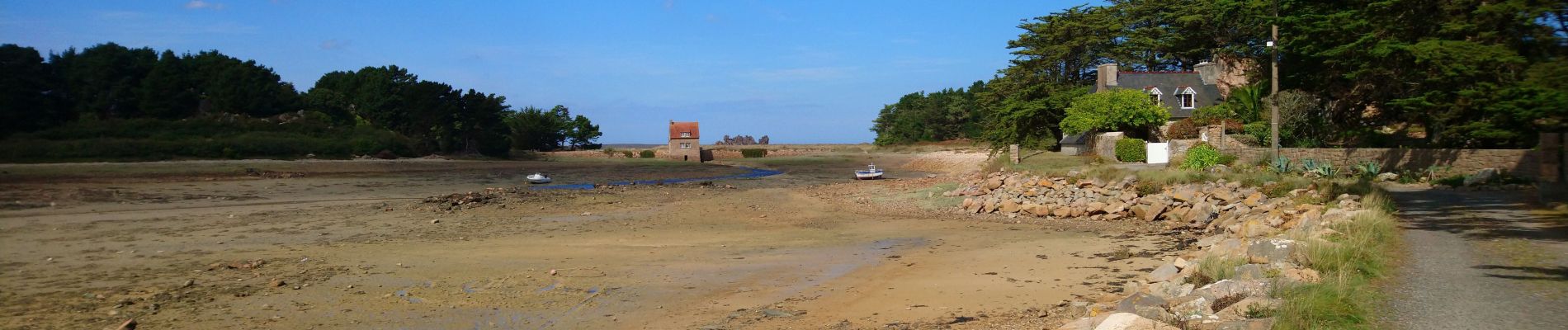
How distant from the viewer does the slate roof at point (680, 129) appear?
87250mm

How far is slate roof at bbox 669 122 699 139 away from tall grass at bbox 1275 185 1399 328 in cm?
7635

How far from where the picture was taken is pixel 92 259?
1530 cm

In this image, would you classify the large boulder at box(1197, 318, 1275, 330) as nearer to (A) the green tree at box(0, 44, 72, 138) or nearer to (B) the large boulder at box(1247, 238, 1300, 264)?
(B) the large boulder at box(1247, 238, 1300, 264)

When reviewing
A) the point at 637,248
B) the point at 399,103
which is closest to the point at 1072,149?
the point at 637,248

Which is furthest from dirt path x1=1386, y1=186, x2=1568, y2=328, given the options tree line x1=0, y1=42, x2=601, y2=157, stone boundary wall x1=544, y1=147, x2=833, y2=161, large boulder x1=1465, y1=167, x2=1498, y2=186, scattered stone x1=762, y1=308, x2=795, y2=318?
stone boundary wall x1=544, y1=147, x2=833, y2=161

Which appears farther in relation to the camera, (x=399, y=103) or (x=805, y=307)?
(x=399, y=103)

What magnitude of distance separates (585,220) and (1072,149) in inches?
1190

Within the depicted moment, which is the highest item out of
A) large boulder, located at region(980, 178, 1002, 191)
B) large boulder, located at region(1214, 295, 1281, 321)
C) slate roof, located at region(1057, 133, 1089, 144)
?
slate roof, located at region(1057, 133, 1089, 144)

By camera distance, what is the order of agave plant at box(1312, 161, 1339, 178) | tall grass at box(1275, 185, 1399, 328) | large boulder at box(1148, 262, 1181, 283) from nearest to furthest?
tall grass at box(1275, 185, 1399, 328) → large boulder at box(1148, 262, 1181, 283) → agave plant at box(1312, 161, 1339, 178)

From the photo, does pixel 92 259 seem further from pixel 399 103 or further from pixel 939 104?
pixel 939 104

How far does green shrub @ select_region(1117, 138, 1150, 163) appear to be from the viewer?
36.2 m

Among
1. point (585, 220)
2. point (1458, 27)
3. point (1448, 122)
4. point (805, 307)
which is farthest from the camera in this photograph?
point (1448, 122)

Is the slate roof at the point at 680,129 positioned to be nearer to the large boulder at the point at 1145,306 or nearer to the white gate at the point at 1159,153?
the white gate at the point at 1159,153

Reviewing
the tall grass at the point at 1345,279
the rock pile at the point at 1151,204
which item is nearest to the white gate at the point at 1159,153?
the rock pile at the point at 1151,204
